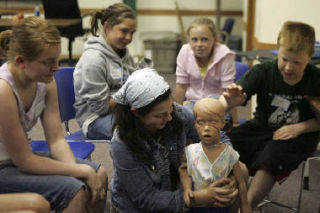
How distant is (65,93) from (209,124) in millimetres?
1236

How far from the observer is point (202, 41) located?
7.42 ft

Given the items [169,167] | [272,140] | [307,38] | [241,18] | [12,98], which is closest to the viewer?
[12,98]

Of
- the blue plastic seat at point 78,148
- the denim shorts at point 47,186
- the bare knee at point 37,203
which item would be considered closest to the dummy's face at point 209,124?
the denim shorts at point 47,186

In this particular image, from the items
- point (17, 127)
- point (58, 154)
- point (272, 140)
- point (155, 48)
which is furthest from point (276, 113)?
point (155, 48)

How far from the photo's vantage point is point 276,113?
186cm

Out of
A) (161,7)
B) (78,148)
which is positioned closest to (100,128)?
(78,148)

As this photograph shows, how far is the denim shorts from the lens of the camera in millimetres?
1391

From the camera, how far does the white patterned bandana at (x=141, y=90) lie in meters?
1.35

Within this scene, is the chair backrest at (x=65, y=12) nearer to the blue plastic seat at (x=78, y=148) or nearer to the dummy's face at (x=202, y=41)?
the dummy's face at (x=202, y=41)

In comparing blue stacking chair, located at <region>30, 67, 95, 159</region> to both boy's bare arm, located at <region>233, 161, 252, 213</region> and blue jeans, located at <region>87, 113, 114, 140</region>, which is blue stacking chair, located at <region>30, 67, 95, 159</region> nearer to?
blue jeans, located at <region>87, 113, 114, 140</region>

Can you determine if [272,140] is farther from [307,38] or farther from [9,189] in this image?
[9,189]

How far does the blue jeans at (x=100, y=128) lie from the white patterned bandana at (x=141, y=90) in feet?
2.30

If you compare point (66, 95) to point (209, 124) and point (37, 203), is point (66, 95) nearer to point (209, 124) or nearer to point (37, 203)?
point (37, 203)

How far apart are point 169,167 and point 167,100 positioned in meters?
0.31
